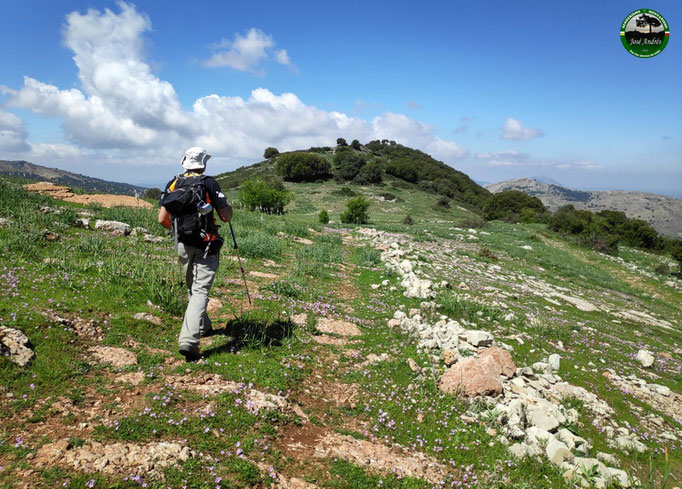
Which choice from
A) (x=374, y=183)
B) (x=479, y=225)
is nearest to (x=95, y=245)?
(x=479, y=225)

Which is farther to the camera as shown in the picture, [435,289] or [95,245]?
[435,289]

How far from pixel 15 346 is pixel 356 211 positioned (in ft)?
107

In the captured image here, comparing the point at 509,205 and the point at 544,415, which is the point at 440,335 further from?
the point at 509,205

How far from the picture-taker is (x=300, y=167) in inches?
3100

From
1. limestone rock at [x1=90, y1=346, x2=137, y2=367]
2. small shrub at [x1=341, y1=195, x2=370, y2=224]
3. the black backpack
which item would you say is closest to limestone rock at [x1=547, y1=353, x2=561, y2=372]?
the black backpack

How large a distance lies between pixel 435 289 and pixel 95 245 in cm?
1046

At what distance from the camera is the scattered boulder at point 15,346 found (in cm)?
400

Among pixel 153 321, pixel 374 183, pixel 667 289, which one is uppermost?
pixel 374 183

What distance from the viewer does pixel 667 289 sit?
24.4 m

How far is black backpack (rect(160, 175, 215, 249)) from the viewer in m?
5.16

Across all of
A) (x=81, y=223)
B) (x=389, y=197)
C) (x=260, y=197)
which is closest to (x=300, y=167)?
(x=389, y=197)

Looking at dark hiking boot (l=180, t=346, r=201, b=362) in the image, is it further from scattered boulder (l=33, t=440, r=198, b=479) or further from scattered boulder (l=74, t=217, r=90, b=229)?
scattered boulder (l=74, t=217, r=90, b=229)

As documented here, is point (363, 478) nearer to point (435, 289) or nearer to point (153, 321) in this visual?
point (153, 321)

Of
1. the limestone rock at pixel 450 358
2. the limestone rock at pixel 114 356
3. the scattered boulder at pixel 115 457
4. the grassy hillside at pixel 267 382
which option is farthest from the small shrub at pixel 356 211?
the scattered boulder at pixel 115 457
